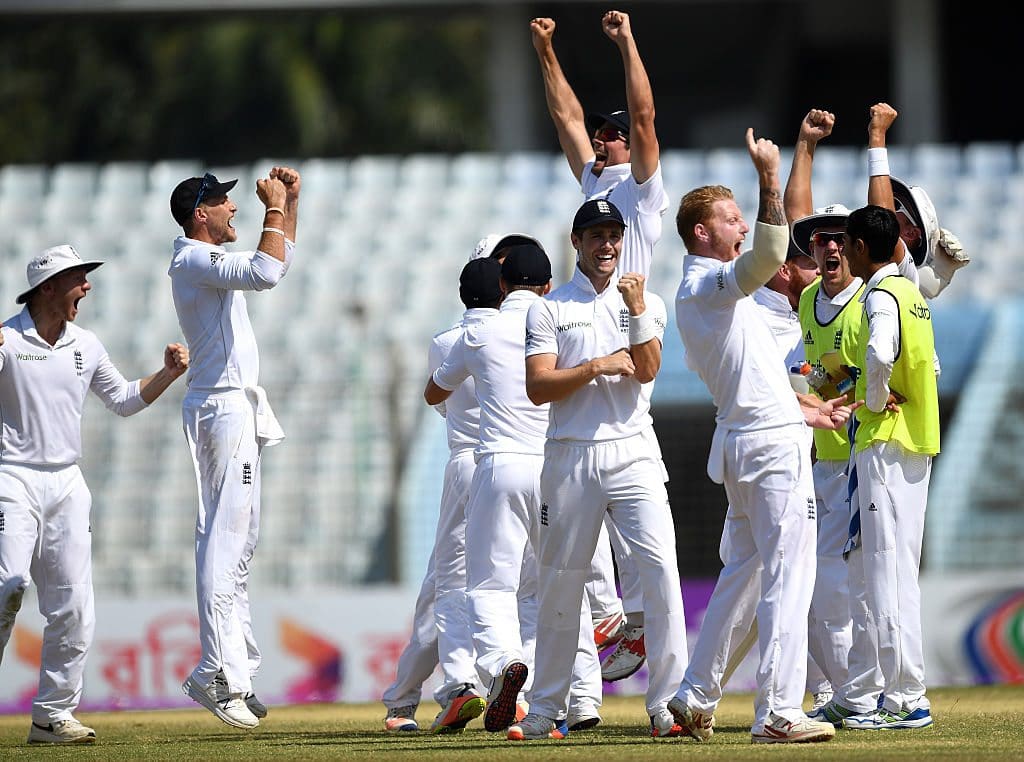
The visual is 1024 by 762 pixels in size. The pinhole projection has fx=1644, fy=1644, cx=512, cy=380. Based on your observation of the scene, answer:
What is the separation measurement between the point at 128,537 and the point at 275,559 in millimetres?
1255

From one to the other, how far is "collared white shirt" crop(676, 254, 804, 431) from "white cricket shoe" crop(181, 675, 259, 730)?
9.60ft

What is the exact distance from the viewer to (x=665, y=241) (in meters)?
17.5

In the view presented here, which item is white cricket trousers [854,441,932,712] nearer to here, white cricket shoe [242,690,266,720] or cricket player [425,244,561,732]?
cricket player [425,244,561,732]

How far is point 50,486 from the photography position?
8438 mm

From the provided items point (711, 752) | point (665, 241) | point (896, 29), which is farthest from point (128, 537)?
point (896, 29)

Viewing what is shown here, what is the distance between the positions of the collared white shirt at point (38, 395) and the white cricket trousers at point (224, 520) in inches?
24.1

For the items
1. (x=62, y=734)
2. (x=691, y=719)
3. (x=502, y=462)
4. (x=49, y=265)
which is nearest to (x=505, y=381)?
(x=502, y=462)

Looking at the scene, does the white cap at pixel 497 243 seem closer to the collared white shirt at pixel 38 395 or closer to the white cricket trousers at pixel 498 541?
the white cricket trousers at pixel 498 541

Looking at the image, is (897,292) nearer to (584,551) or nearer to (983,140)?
(584,551)

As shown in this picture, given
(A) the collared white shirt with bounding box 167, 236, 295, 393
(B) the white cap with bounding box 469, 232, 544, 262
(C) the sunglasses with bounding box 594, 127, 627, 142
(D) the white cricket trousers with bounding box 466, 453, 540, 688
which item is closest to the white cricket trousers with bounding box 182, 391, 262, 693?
(A) the collared white shirt with bounding box 167, 236, 295, 393

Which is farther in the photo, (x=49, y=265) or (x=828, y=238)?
(x=49, y=265)

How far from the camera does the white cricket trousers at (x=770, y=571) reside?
22.4ft

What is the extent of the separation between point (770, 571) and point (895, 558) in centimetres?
93

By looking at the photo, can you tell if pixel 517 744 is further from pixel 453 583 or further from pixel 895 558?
pixel 895 558
